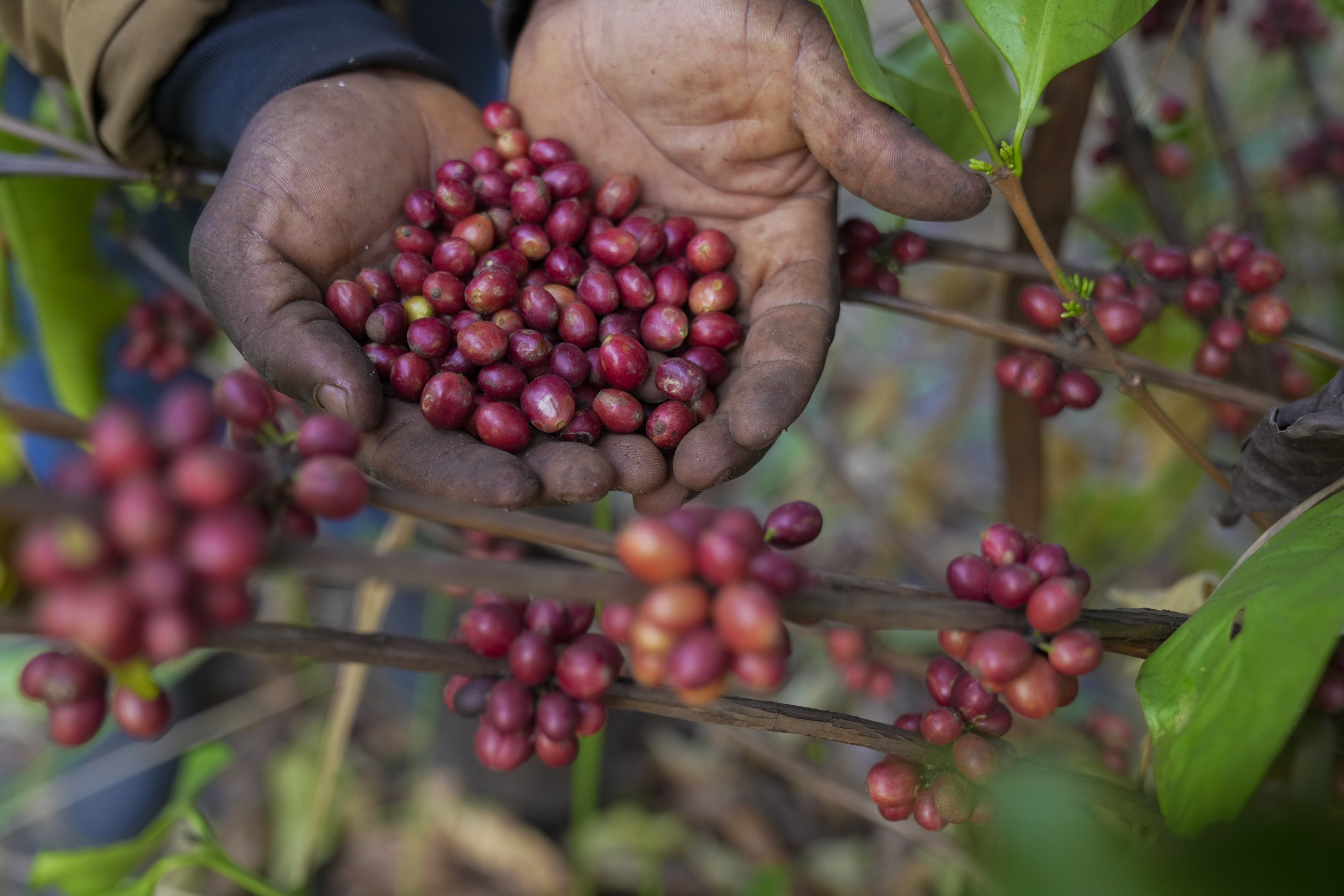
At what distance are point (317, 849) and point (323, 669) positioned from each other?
0.62m

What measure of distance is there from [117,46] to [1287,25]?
2695 mm

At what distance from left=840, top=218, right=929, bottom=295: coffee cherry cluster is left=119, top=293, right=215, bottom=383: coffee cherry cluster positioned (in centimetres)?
149

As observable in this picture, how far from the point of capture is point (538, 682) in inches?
37.9

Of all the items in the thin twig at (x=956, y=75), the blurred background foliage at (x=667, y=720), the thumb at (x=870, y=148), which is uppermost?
the thin twig at (x=956, y=75)

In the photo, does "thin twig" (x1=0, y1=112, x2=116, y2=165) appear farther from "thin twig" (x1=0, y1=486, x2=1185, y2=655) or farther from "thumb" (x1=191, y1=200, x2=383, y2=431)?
"thin twig" (x1=0, y1=486, x2=1185, y2=655)

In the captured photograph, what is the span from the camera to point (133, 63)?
5.17ft

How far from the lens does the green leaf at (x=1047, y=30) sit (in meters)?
1.10

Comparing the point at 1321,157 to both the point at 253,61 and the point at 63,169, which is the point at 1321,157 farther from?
the point at 63,169

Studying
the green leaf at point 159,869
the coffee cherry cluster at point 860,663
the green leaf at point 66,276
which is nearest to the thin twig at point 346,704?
the green leaf at point 159,869

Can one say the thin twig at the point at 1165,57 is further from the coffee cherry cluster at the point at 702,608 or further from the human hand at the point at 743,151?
the coffee cherry cluster at the point at 702,608

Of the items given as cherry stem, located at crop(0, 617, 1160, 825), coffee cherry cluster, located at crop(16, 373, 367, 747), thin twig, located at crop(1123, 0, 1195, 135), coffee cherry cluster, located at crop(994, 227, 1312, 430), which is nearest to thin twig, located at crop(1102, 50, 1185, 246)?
thin twig, located at crop(1123, 0, 1195, 135)

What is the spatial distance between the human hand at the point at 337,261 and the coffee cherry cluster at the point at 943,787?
50 centimetres

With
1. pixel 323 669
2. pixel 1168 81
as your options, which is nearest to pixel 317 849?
pixel 323 669

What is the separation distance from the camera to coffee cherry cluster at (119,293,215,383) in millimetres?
2043
